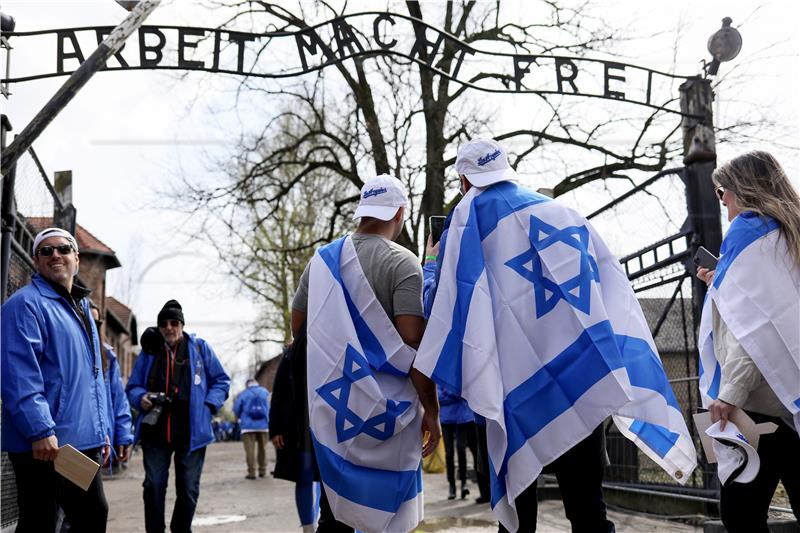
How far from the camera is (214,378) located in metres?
7.76

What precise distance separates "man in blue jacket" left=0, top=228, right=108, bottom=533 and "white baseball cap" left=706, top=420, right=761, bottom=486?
321 centimetres

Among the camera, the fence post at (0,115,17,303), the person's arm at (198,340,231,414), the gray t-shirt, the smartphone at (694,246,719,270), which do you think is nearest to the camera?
the gray t-shirt

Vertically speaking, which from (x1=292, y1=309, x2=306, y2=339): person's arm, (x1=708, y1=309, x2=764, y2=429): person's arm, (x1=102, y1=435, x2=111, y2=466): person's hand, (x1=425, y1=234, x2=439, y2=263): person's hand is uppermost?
(x1=425, y1=234, x2=439, y2=263): person's hand

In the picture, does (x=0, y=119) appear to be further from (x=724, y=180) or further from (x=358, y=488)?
(x=724, y=180)

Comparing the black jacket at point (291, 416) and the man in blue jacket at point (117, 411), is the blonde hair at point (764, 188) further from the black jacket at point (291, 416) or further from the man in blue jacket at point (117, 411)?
the man in blue jacket at point (117, 411)

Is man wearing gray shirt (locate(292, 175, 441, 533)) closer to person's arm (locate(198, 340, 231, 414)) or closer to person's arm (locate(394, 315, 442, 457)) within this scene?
person's arm (locate(394, 315, 442, 457))

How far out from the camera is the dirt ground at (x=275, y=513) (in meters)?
8.52

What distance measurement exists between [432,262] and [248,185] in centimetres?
1474

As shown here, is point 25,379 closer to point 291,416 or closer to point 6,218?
point 291,416

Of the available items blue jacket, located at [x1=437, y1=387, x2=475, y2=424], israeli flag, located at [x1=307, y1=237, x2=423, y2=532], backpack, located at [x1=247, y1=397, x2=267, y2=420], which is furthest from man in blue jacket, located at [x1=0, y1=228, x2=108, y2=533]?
backpack, located at [x1=247, y1=397, x2=267, y2=420]

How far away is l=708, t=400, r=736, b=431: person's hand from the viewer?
3.87 m

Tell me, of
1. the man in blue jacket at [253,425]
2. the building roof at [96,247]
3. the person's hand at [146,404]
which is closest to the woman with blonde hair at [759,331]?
the person's hand at [146,404]

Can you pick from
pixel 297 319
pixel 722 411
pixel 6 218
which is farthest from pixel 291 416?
pixel 722 411

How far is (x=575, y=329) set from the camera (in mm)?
3977
